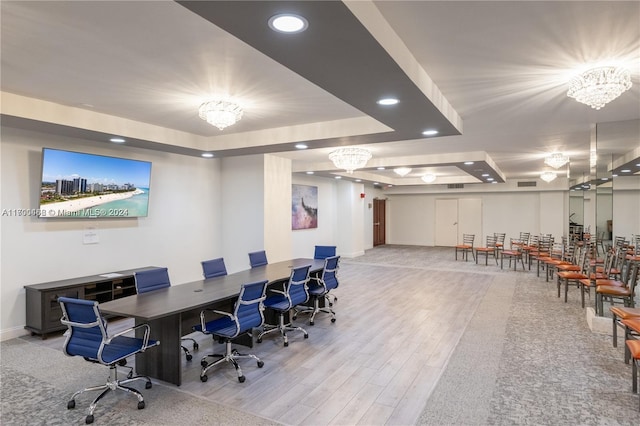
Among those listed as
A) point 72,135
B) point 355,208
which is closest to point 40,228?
point 72,135

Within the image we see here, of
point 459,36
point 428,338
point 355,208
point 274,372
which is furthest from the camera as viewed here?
point 355,208

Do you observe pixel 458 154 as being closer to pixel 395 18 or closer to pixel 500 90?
pixel 500 90

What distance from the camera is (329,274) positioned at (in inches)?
224

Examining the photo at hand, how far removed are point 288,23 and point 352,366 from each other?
3.34m

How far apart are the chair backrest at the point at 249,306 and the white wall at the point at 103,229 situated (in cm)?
326

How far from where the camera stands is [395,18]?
7.70ft

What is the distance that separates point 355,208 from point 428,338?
821 cm

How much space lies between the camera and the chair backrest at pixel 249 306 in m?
3.63

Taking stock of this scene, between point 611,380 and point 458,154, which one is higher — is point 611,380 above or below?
below

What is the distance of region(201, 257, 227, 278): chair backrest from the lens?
504cm

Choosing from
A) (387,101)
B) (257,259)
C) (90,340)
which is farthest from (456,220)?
(90,340)

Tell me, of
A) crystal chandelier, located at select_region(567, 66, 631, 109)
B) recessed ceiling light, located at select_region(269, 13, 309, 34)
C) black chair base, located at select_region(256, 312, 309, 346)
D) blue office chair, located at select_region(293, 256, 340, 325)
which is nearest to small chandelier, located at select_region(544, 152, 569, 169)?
crystal chandelier, located at select_region(567, 66, 631, 109)

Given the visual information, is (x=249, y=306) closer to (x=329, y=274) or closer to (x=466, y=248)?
(x=329, y=274)

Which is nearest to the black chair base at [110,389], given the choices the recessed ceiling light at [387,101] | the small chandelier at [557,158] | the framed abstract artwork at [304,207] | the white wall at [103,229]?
the white wall at [103,229]
